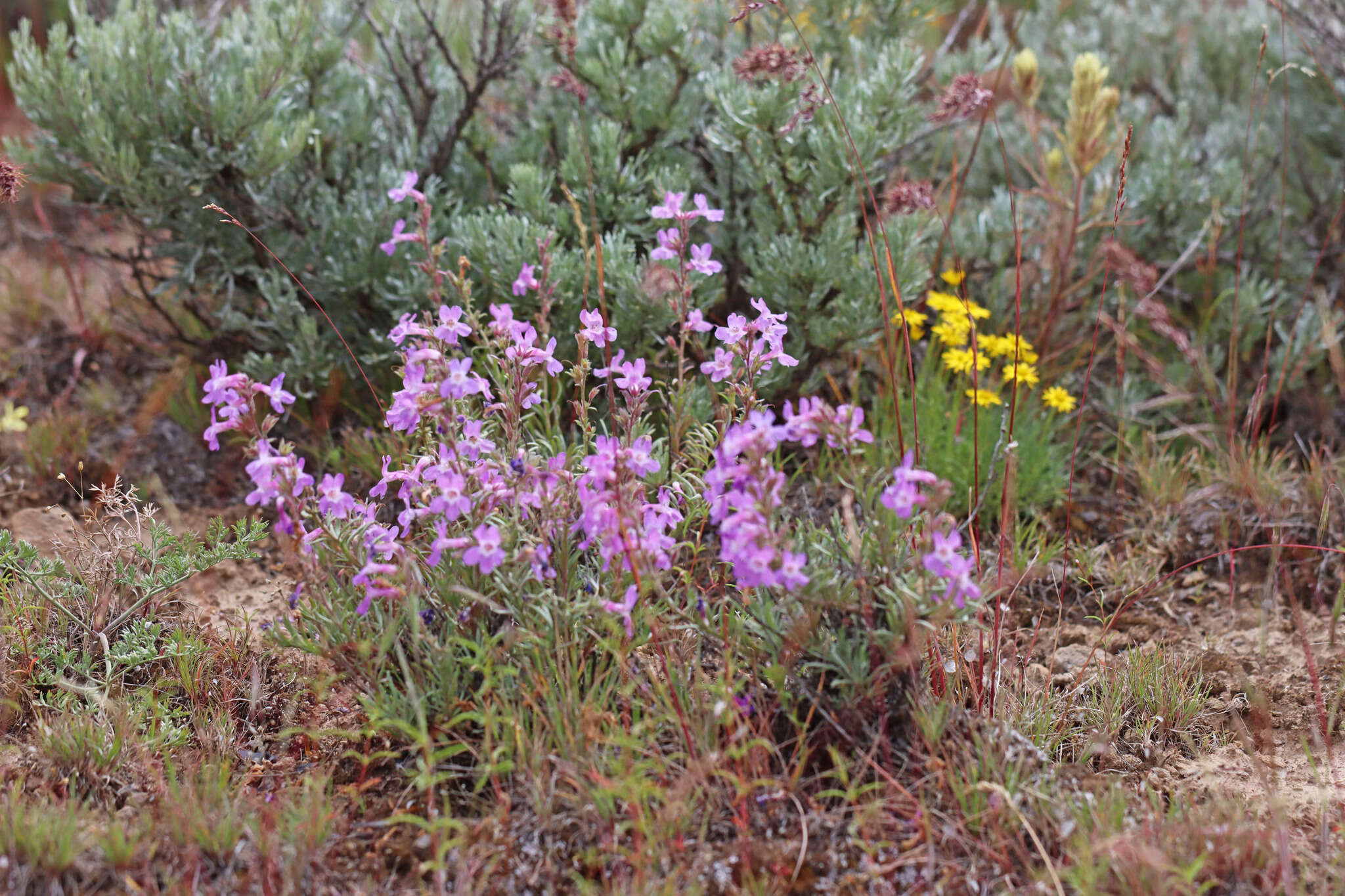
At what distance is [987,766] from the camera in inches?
80.6

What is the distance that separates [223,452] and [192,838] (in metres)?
2.05

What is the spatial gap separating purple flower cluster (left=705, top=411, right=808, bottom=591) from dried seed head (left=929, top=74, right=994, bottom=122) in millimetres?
1423

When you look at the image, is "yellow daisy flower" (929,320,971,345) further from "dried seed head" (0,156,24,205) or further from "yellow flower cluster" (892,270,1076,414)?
"dried seed head" (0,156,24,205)

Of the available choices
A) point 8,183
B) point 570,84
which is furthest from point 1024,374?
point 8,183

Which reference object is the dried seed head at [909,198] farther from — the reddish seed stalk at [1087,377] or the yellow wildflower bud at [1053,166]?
the yellow wildflower bud at [1053,166]

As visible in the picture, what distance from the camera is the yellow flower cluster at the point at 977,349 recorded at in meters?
3.34

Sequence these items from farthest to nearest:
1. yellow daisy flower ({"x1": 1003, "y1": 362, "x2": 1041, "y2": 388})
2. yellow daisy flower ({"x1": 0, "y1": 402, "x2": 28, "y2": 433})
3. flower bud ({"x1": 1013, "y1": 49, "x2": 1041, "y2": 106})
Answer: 1. flower bud ({"x1": 1013, "y1": 49, "x2": 1041, "y2": 106})
2. yellow daisy flower ({"x1": 0, "y1": 402, "x2": 28, "y2": 433})
3. yellow daisy flower ({"x1": 1003, "y1": 362, "x2": 1041, "y2": 388})

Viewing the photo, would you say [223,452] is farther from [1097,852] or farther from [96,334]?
[1097,852]

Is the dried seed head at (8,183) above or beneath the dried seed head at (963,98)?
beneath

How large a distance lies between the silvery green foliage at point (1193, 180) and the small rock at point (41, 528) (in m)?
3.22

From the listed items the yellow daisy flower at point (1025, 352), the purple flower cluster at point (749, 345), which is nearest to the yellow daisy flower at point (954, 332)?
the yellow daisy flower at point (1025, 352)

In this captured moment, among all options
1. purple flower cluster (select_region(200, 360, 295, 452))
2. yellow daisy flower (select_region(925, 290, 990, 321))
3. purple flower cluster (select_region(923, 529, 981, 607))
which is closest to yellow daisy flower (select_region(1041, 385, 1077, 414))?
yellow daisy flower (select_region(925, 290, 990, 321))

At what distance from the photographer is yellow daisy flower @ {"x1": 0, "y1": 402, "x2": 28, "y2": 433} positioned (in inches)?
133

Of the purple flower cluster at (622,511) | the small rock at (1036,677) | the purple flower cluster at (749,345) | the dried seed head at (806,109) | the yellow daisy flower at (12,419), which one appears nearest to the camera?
the purple flower cluster at (622,511)
